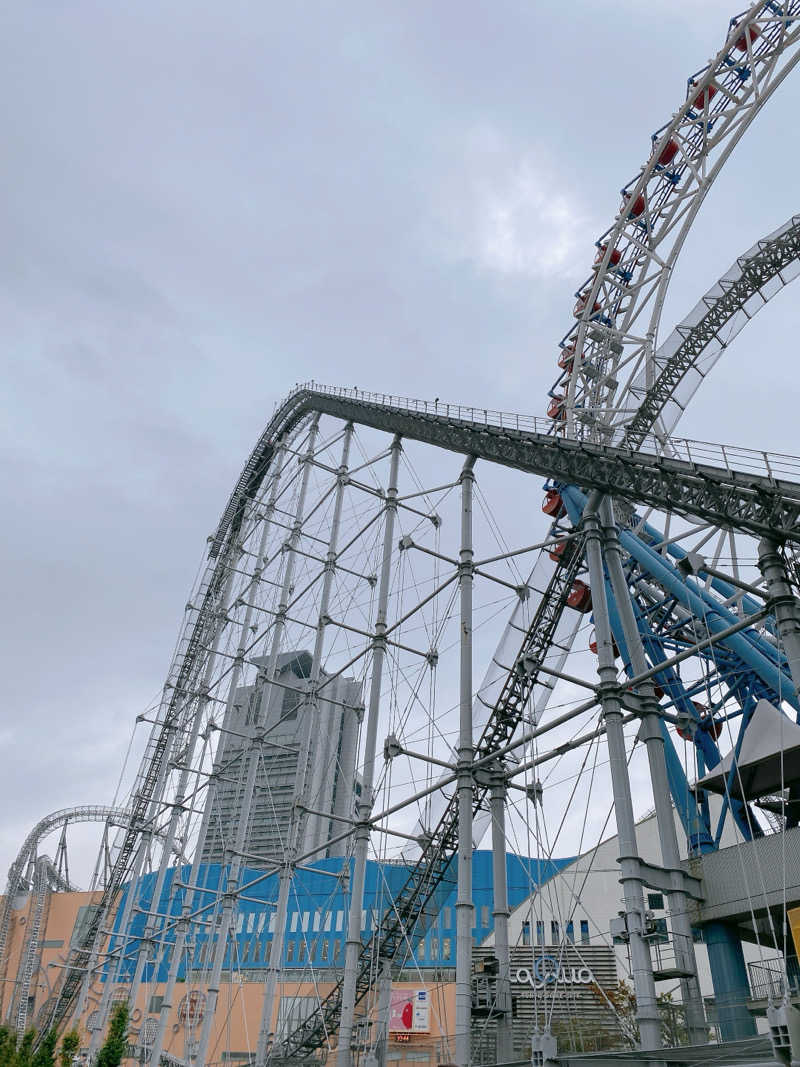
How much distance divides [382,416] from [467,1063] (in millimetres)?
16995

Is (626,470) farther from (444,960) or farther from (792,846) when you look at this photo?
(444,960)

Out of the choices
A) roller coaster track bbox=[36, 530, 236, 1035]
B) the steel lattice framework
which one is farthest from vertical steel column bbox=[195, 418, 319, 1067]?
roller coaster track bbox=[36, 530, 236, 1035]

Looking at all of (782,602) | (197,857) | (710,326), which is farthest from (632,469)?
(197,857)

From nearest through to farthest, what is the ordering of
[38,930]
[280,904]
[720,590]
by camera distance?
[280,904] < [720,590] < [38,930]

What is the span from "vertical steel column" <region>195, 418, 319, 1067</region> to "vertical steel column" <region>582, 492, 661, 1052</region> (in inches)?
496

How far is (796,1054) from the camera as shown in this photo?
7.98 m

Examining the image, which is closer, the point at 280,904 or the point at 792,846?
the point at 792,846

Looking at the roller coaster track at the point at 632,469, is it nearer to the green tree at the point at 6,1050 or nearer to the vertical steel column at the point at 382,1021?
the vertical steel column at the point at 382,1021

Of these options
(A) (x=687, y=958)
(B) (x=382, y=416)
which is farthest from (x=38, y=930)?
(A) (x=687, y=958)

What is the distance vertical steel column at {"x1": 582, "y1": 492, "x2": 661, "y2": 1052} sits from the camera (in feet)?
39.3

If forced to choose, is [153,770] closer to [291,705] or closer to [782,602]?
[291,705]

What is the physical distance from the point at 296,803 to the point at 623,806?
1052cm

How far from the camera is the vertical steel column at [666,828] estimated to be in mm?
12578

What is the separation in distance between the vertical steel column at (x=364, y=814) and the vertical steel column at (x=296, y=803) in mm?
2456
